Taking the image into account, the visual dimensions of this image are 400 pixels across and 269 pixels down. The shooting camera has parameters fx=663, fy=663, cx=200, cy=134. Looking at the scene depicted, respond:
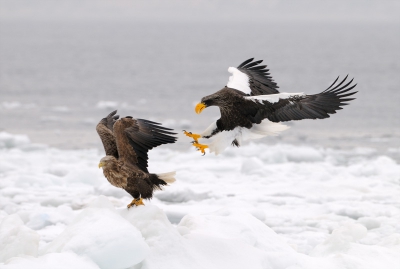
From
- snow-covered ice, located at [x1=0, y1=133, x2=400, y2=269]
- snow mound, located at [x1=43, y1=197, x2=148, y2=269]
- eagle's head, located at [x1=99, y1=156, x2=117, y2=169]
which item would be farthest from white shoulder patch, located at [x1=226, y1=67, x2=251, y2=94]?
snow mound, located at [x1=43, y1=197, x2=148, y2=269]

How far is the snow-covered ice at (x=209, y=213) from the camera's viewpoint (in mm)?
4426

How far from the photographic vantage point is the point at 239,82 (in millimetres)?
6422

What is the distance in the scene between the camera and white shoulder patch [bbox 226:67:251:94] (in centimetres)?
627

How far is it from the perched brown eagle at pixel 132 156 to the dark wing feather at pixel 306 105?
111 centimetres

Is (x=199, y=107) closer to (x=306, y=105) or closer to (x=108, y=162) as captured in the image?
(x=306, y=105)

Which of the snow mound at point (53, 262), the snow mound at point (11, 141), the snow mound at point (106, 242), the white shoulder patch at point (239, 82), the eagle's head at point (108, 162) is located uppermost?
the white shoulder patch at point (239, 82)

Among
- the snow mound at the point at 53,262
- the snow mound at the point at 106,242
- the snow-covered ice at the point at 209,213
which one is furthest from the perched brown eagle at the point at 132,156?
the snow mound at the point at 53,262

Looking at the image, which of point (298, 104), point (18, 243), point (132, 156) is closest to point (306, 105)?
point (298, 104)

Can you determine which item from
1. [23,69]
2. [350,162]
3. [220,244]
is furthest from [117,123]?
[23,69]

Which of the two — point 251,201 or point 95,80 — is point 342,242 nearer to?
point 251,201

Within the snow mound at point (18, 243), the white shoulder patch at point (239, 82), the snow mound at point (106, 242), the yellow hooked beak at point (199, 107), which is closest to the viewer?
the snow mound at point (106, 242)

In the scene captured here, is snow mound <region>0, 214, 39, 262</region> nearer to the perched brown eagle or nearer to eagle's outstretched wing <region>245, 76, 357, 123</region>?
the perched brown eagle

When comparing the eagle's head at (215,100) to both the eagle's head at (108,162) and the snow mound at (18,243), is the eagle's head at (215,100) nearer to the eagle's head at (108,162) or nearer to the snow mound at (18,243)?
the eagle's head at (108,162)

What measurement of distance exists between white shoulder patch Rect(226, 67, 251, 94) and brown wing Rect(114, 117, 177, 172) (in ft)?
4.27
